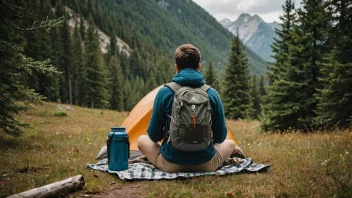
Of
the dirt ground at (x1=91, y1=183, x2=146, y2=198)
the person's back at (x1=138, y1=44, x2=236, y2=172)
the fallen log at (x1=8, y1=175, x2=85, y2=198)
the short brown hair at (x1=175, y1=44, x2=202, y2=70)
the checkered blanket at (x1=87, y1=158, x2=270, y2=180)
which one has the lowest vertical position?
the dirt ground at (x1=91, y1=183, x2=146, y2=198)

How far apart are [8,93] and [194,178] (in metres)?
5.80

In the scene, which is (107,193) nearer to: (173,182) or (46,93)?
(173,182)

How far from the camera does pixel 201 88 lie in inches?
216

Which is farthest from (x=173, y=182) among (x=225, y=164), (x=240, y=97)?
(x=240, y=97)

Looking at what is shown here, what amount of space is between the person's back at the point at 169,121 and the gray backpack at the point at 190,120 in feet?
0.51

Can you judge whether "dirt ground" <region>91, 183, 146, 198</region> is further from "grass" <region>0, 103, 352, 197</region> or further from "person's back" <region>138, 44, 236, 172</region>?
"person's back" <region>138, 44, 236, 172</region>

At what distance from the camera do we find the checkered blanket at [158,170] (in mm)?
Answer: 5407

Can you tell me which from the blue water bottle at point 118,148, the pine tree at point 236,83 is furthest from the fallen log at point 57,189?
the pine tree at point 236,83

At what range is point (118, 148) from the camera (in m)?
5.90

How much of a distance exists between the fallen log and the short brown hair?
2.70 metres

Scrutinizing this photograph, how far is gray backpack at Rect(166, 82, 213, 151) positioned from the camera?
4.92 meters

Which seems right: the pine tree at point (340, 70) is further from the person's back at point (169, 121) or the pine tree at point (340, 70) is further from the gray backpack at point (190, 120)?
the gray backpack at point (190, 120)

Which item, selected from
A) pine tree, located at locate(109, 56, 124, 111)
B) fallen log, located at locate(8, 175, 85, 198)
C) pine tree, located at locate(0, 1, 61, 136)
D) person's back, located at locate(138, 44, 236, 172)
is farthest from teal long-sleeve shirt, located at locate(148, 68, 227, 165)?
pine tree, located at locate(109, 56, 124, 111)

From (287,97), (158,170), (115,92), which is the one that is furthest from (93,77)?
(158,170)
